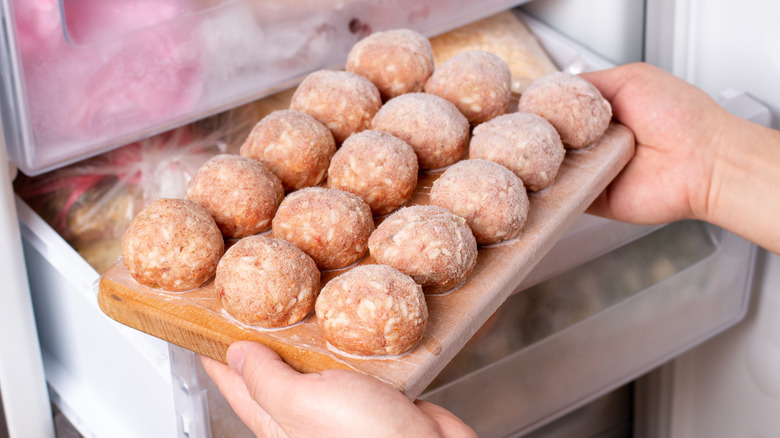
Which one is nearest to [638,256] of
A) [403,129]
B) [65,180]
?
[403,129]

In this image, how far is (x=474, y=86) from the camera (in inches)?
40.6

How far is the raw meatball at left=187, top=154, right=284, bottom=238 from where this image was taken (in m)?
0.86

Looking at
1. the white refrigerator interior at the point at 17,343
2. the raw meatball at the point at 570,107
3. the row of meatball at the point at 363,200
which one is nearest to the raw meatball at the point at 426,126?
the row of meatball at the point at 363,200

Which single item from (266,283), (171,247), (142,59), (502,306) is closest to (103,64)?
(142,59)

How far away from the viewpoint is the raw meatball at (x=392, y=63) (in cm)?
106

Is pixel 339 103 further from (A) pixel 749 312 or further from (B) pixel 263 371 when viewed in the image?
(A) pixel 749 312

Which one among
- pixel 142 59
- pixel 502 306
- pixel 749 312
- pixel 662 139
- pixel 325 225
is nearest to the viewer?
pixel 325 225

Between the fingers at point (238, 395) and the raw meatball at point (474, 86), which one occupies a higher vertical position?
the raw meatball at point (474, 86)

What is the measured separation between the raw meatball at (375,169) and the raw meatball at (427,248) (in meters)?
0.08

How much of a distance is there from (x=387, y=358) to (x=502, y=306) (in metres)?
0.55

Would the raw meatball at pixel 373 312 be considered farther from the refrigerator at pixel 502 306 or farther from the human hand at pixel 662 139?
the human hand at pixel 662 139

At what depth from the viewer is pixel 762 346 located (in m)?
1.44

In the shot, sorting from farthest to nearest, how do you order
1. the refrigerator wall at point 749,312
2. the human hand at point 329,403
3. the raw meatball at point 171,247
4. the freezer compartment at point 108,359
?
the refrigerator wall at point 749,312, the freezer compartment at point 108,359, the raw meatball at point 171,247, the human hand at point 329,403

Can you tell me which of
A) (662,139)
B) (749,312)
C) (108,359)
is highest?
(662,139)
